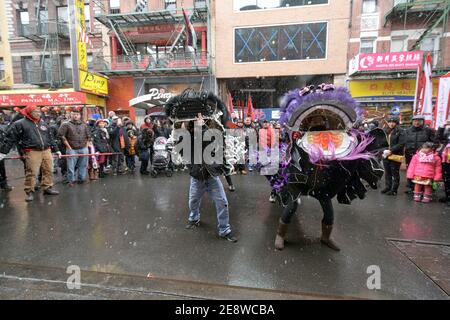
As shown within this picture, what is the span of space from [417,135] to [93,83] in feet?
52.2

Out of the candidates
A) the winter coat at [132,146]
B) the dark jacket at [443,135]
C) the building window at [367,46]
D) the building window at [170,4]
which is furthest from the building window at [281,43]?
the dark jacket at [443,135]

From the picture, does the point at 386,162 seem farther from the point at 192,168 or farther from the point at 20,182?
the point at 20,182

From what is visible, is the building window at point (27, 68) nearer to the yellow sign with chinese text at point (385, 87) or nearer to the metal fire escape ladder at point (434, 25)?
the yellow sign with chinese text at point (385, 87)

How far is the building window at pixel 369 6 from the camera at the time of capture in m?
14.9

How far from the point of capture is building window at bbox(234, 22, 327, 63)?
50.9 ft

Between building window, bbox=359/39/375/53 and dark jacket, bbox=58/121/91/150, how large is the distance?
15590mm

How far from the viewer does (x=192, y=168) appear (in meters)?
3.52

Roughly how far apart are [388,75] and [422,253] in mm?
14456

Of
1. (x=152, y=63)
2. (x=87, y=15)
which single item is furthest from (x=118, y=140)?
(x=87, y=15)

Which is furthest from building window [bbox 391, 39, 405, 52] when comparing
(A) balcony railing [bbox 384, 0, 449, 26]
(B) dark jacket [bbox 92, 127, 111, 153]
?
(B) dark jacket [bbox 92, 127, 111, 153]

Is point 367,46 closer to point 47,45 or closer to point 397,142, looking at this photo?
point 397,142

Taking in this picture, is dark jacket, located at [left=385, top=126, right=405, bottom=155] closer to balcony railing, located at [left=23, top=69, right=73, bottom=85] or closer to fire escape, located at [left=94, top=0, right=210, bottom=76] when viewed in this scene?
fire escape, located at [left=94, top=0, right=210, bottom=76]

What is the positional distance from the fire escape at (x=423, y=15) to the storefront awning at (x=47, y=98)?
18052mm

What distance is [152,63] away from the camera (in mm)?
16781
